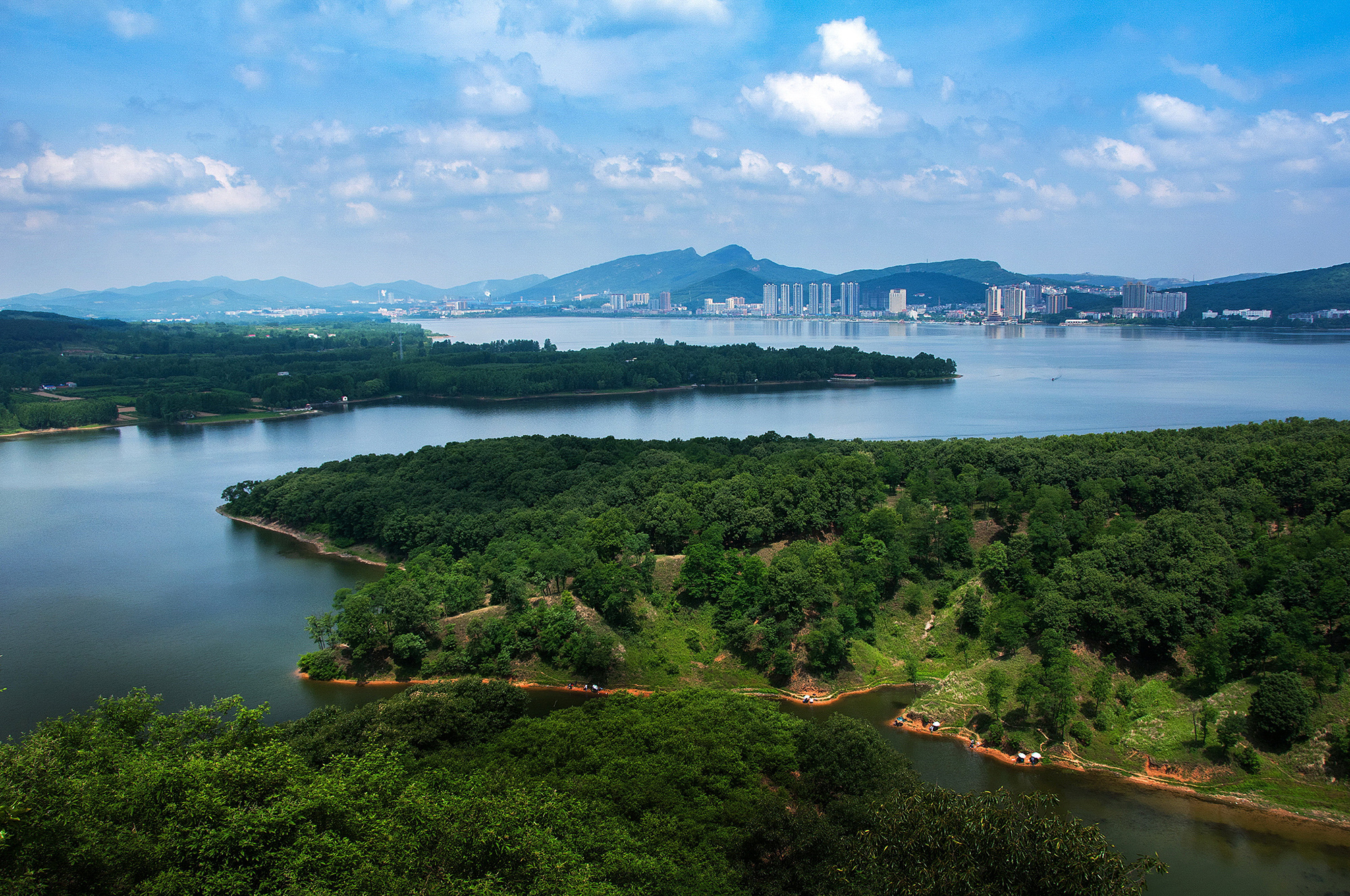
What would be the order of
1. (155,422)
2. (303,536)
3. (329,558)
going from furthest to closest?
(155,422)
(303,536)
(329,558)

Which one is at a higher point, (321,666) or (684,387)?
(684,387)

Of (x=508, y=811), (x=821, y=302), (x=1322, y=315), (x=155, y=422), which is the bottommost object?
(x=508, y=811)

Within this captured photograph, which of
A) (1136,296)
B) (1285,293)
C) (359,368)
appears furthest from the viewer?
(1136,296)

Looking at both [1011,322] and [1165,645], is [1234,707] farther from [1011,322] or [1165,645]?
[1011,322]

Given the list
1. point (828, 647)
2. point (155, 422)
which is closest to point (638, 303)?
point (155, 422)

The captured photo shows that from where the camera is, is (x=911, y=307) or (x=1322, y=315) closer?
(x=1322, y=315)

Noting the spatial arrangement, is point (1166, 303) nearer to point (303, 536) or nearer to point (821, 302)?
point (821, 302)

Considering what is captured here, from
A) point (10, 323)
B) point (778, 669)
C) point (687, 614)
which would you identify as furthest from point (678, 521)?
point (10, 323)
